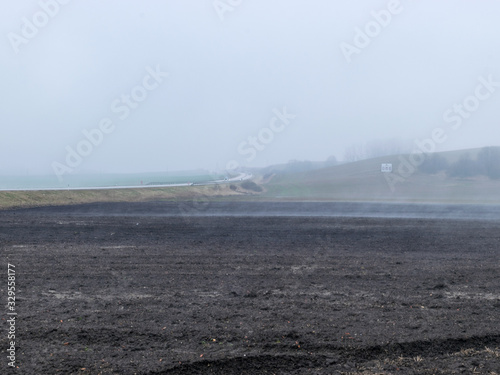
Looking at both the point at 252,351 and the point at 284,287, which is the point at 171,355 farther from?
the point at 284,287

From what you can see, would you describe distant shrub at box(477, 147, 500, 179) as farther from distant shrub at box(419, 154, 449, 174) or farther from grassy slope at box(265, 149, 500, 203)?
distant shrub at box(419, 154, 449, 174)

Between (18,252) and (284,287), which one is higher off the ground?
(18,252)

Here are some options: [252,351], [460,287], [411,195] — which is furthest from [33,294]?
[411,195]

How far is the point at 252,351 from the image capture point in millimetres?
5559

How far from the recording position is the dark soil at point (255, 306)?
5328 millimetres

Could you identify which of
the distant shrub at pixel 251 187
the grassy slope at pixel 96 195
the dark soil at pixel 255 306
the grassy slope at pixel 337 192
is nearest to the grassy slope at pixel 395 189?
the grassy slope at pixel 337 192

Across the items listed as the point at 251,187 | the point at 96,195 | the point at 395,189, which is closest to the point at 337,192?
the point at 395,189

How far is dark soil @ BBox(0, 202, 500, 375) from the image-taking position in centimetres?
533

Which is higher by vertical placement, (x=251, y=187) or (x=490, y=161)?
(x=490, y=161)

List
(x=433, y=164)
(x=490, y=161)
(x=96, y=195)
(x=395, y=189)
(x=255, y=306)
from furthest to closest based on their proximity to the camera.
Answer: (x=433, y=164) → (x=490, y=161) → (x=395, y=189) → (x=96, y=195) → (x=255, y=306)

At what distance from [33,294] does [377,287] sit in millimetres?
7317

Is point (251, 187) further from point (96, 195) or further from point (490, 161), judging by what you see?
point (490, 161)

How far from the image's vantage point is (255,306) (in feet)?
24.6

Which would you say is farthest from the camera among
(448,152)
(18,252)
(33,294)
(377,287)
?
(448,152)
